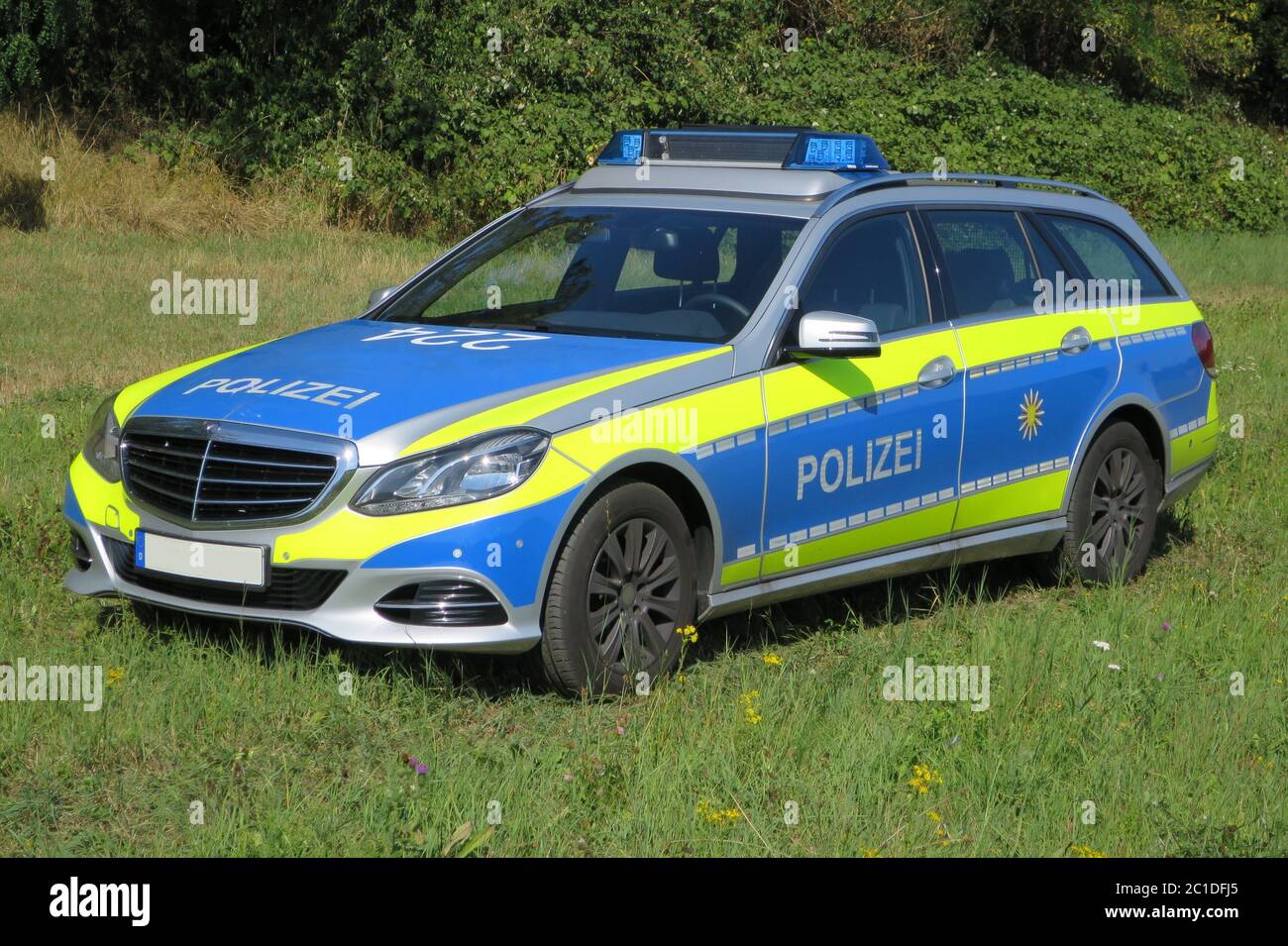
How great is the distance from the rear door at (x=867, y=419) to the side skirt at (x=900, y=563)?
5 cm

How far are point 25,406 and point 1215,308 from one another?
491 inches

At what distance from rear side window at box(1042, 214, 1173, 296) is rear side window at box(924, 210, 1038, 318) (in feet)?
1.27

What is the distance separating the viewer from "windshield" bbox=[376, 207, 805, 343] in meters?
5.88

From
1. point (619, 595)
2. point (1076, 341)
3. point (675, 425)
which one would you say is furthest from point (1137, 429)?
point (619, 595)

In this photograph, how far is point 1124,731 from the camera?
16.5 feet

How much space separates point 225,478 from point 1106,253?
13.9 feet

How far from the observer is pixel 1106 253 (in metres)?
7.38

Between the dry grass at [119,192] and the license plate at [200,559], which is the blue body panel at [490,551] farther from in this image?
the dry grass at [119,192]

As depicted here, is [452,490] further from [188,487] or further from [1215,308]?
[1215,308]

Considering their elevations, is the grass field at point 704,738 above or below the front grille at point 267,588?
below

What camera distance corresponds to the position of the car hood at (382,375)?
498cm

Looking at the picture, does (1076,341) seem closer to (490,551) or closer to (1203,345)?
(1203,345)

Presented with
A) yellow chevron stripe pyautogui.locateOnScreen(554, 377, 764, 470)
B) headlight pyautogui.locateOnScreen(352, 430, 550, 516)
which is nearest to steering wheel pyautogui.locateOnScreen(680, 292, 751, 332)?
yellow chevron stripe pyautogui.locateOnScreen(554, 377, 764, 470)

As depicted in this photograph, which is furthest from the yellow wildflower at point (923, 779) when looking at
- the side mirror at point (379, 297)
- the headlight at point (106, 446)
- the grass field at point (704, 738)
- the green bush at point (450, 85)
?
the green bush at point (450, 85)
